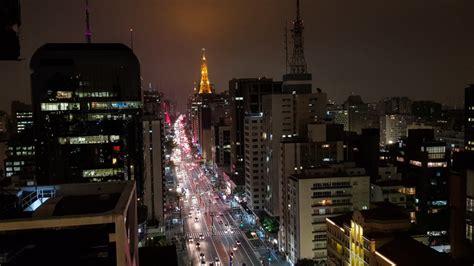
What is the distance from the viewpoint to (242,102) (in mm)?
52219

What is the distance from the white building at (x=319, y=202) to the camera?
89.9ft

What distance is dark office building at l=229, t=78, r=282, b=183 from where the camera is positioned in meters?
50.2

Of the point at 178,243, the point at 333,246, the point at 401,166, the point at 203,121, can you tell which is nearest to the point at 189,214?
the point at 178,243

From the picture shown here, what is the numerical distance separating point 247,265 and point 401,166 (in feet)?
63.6

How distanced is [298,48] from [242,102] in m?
13.5

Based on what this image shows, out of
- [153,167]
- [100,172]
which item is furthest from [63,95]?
[153,167]

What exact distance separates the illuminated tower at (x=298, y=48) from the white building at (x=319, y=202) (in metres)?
15.1

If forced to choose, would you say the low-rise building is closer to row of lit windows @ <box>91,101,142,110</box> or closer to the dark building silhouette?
row of lit windows @ <box>91,101,142,110</box>

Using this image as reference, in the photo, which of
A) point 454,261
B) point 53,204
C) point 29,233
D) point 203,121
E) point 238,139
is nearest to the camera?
point 29,233

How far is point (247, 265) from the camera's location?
29453mm

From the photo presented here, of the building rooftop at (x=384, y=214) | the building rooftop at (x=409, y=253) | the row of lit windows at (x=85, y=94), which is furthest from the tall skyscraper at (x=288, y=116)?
the building rooftop at (x=409, y=253)

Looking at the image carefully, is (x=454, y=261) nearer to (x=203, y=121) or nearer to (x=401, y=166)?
(x=401, y=166)

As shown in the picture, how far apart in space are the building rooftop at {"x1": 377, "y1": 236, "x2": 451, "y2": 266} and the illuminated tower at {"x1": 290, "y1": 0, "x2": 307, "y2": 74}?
24.2m

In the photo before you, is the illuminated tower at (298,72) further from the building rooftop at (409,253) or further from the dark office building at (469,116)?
the building rooftop at (409,253)
